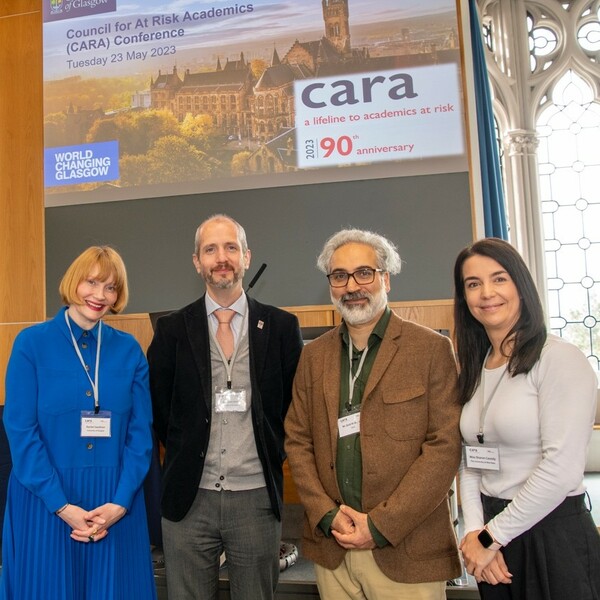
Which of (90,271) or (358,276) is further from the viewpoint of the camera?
(90,271)

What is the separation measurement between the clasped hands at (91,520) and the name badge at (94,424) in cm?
23

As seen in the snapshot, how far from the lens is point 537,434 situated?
163cm

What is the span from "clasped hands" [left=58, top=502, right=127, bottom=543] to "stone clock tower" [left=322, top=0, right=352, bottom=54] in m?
3.65

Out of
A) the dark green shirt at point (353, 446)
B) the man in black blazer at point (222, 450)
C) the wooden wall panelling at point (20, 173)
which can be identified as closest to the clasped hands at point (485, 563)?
the dark green shirt at point (353, 446)

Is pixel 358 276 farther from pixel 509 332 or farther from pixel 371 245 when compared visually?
pixel 509 332

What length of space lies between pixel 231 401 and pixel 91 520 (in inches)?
23.2

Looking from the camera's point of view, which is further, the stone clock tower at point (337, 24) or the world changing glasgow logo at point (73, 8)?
the world changing glasgow logo at point (73, 8)

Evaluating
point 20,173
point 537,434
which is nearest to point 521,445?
point 537,434

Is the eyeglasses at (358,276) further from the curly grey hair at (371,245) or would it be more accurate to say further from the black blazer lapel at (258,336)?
the black blazer lapel at (258,336)

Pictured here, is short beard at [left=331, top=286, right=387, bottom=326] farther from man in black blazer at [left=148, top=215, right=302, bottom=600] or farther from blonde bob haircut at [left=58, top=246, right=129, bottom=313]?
blonde bob haircut at [left=58, top=246, right=129, bottom=313]

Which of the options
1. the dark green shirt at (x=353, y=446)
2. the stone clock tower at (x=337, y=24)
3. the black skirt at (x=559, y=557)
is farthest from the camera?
the stone clock tower at (x=337, y=24)

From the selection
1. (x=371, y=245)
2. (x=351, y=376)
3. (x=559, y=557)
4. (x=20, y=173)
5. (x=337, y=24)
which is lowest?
(x=559, y=557)

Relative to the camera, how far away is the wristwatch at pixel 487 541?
1.63 metres

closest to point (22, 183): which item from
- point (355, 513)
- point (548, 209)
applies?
point (355, 513)
